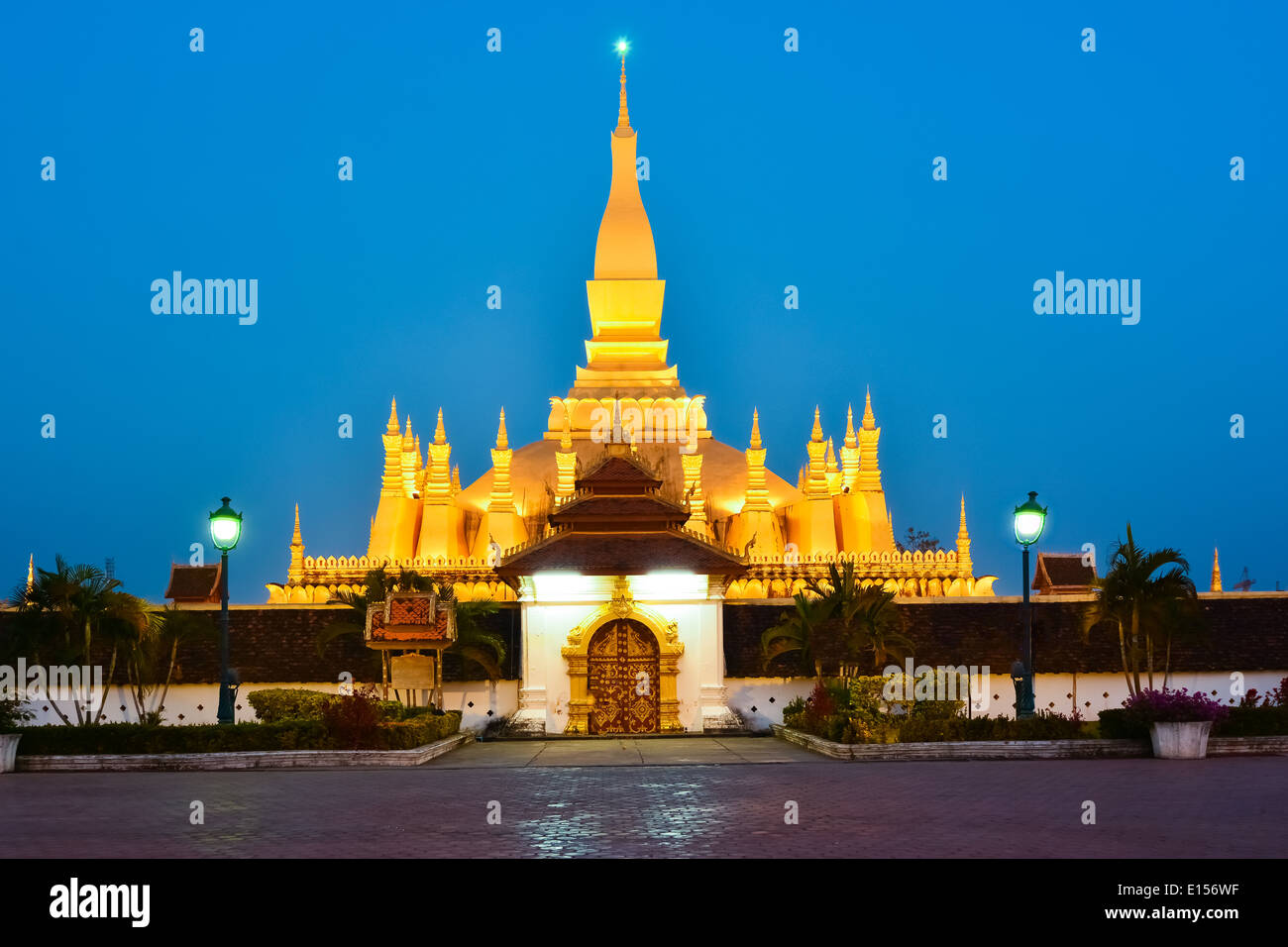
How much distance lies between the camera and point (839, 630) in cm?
3400

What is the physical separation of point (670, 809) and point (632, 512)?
16.3m

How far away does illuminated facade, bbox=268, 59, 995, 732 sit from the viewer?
32.2 m

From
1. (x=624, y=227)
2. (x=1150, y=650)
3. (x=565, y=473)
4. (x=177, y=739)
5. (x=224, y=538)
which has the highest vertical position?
(x=624, y=227)

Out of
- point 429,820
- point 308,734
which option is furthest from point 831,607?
point 429,820

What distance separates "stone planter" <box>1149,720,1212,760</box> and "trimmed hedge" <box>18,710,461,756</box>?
426 inches

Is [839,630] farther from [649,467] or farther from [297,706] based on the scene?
[649,467]

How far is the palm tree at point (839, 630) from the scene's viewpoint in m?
32.7

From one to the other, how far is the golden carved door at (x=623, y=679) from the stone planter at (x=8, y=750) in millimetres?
11051

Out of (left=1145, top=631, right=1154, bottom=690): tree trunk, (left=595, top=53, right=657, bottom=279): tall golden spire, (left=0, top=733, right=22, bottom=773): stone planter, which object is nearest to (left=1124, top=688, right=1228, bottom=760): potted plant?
(left=1145, top=631, right=1154, bottom=690): tree trunk

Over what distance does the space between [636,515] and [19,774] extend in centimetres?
1312

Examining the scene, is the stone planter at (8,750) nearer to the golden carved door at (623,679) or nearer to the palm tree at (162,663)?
the palm tree at (162,663)

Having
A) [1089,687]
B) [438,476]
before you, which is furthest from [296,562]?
[1089,687]

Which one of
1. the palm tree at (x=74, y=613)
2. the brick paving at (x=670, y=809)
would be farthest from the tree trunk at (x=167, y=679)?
the brick paving at (x=670, y=809)

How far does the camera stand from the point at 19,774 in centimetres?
2358
